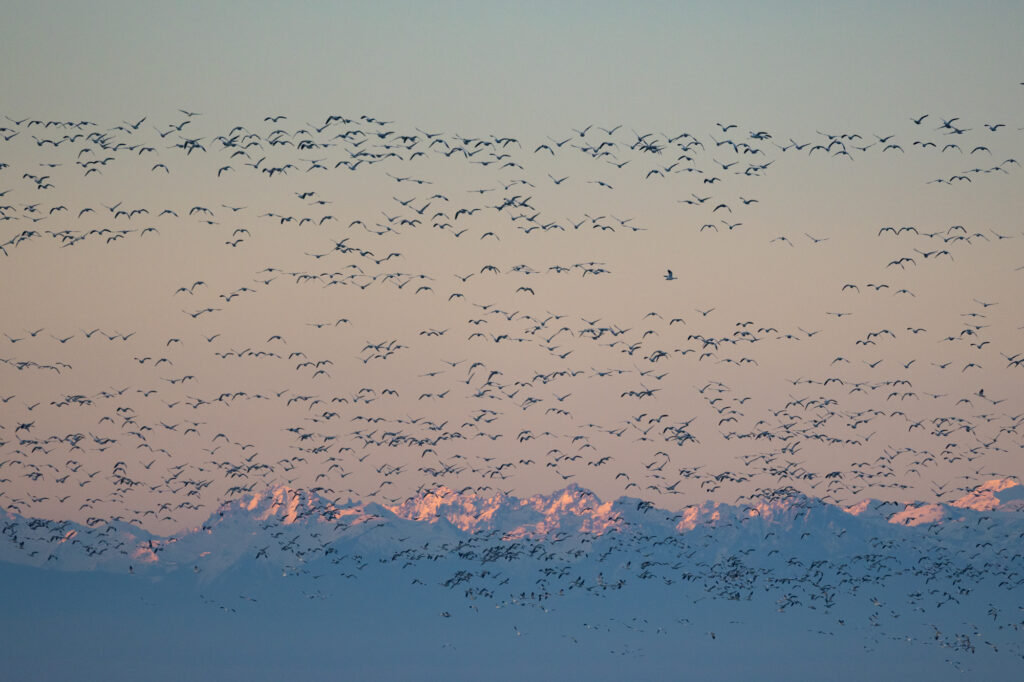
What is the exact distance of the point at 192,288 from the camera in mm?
100438

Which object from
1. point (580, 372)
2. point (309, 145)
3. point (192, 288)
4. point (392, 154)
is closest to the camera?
point (392, 154)

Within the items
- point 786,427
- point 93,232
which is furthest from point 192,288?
point 786,427

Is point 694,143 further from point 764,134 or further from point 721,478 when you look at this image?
point 721,478

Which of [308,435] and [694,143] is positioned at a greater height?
[694,143]

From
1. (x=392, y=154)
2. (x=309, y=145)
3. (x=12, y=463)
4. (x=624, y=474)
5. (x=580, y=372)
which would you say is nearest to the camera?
(x=392, y=154)

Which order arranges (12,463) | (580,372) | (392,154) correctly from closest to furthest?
(392,154) → (580,372) → (12,463)

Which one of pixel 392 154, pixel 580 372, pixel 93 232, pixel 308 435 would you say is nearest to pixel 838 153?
pixel 392 154

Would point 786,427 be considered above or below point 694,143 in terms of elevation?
below

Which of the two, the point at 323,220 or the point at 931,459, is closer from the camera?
the point at 323,220

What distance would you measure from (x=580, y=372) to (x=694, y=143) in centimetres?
3625

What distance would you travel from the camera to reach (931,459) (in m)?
128

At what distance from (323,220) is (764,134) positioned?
1020 inches

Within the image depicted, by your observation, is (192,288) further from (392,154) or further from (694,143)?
(694,143)

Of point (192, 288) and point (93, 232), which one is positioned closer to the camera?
point (93, 232)
